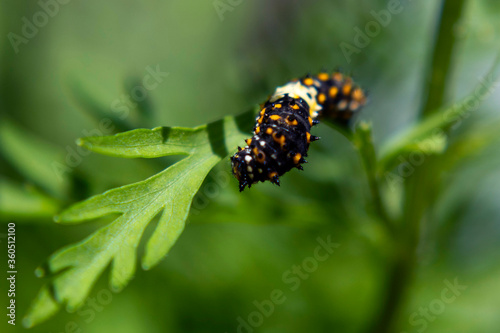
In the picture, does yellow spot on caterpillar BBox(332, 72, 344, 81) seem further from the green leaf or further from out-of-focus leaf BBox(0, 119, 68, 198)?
out-of-focus leaf BBox(0, 119, 68, 198)

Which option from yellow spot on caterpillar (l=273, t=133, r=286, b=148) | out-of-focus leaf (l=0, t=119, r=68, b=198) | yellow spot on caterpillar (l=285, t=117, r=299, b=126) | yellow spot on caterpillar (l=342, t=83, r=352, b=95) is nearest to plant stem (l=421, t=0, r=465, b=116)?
yellow spot on caterpillar (l=342, t=83, r=352, b=95)

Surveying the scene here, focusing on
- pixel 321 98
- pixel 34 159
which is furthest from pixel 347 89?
pixel 34 159

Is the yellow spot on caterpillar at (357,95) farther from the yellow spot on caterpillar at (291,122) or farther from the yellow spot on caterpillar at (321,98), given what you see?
the yellow spot on caterpillar at (291,122)

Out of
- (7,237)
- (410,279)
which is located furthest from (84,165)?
(410,279)

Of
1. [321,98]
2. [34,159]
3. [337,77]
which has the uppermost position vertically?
[34,159]

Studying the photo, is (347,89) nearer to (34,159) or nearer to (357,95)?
(357,95)

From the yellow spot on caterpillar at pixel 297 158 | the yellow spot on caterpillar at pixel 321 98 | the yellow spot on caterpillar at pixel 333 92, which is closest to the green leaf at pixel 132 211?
the yellow spot on caterpillar at pixel 297 158
